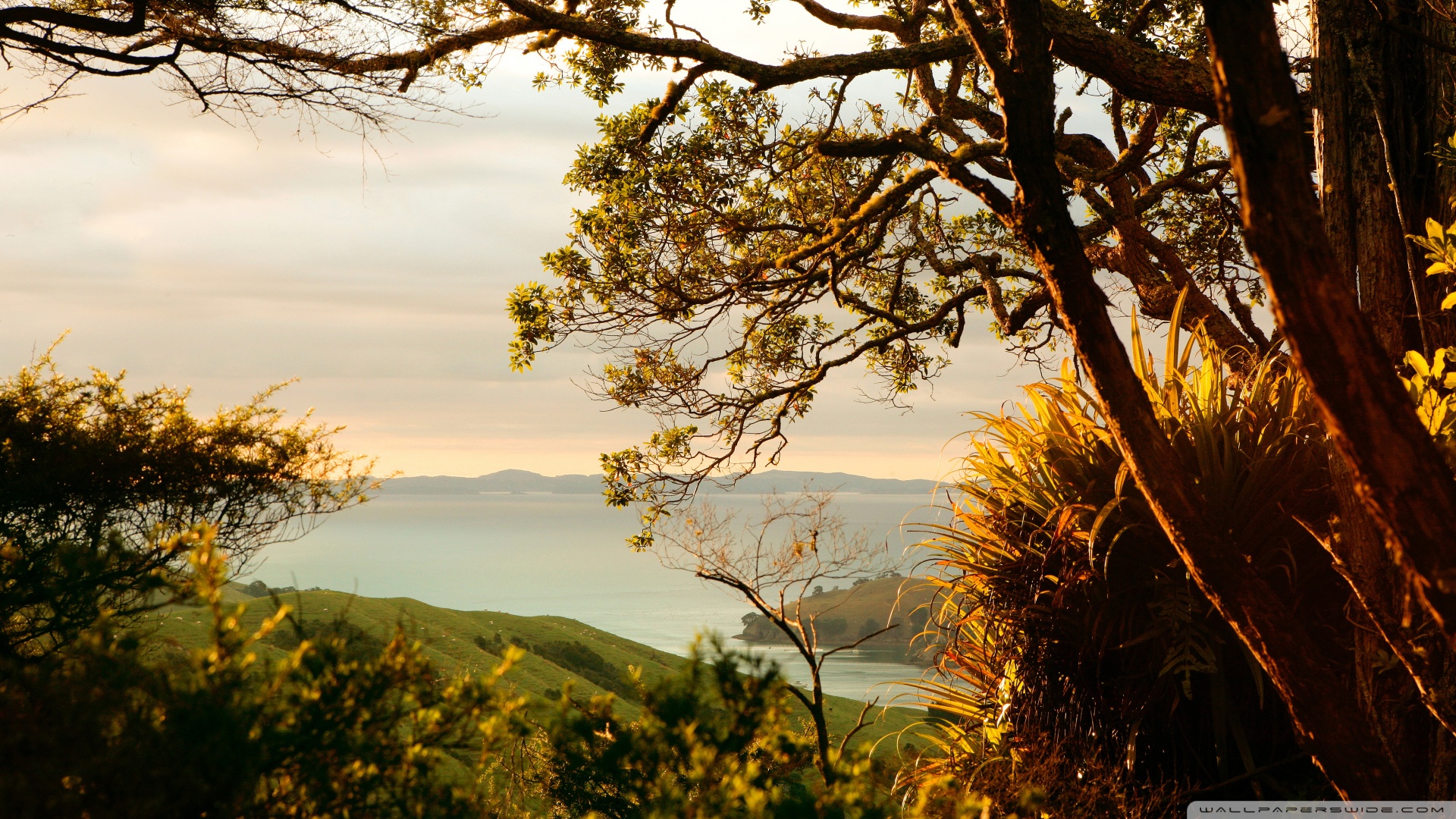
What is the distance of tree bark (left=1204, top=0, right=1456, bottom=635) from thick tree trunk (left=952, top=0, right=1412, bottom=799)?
629 millimetres

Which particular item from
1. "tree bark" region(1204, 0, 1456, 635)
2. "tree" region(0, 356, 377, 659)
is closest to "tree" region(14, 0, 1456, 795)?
"tree bark" region(1204, 0, 1456, 635)

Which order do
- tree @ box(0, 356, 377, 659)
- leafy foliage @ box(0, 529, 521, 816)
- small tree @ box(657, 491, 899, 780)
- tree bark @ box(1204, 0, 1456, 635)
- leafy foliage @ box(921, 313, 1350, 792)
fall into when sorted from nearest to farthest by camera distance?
leafy foliage @ box(0, 529, 521, 816)
tree bark @ box(1204, 0, 1456, 635)
leafy foliage @ box(921, 313, 1350, 792)
small tree @ box(657, 491, 899, 780)
tree @ box(0, 356, 377, 659)

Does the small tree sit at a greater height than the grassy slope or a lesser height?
greater

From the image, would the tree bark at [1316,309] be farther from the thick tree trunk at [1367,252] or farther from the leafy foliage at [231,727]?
the leafy foliage at [231,727]

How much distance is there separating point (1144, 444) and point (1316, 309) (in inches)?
30.7

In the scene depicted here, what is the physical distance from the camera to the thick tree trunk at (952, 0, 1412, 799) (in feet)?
8.44

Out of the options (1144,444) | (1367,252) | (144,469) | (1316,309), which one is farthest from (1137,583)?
(144,469)

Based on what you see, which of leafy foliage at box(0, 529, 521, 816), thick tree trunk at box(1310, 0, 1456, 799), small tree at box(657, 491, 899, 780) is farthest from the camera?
small tree at box(657, 491, 899, 780)

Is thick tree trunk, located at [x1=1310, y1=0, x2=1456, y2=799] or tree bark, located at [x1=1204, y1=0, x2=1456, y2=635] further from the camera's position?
thick tree trunk, located at [x1=1310, y1=0, x2=1456, y2=799]

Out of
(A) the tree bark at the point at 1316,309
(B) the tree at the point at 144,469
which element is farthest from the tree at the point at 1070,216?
(B) the tree at the point at 144,469

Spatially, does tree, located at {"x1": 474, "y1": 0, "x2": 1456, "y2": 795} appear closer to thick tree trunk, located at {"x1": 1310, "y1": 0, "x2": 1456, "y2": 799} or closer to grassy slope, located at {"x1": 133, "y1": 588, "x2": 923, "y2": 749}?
thick tree trunk, located at {"x1": 1310, "y1": 0, "x2": 1456, "y2": 799}

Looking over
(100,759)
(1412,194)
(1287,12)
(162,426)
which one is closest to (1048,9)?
(1412,194)

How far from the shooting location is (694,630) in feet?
6.95

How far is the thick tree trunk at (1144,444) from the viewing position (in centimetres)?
257
